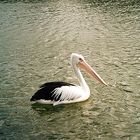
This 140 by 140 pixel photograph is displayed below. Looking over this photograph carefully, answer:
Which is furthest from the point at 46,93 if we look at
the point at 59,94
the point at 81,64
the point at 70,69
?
the point at 70,69

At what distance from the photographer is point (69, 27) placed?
16.6m

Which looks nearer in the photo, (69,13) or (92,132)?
(92,132)

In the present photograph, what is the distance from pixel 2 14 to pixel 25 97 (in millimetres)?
13631

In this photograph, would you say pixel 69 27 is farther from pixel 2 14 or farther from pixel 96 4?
pixel 96 4

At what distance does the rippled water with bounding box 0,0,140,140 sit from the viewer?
6934 millimetres

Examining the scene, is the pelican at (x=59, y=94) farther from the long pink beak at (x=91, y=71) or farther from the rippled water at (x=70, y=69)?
the long pink beak at (x=91, y=71)

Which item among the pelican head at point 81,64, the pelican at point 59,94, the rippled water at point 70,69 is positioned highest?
the pelican head at point 81,64

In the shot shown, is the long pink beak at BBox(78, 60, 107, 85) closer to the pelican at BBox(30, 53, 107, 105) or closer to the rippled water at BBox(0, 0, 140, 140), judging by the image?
the rippled water at BBox(0, 0, 140, 140)

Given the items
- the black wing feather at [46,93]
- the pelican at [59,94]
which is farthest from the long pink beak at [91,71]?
the black wing feather at [46,93]

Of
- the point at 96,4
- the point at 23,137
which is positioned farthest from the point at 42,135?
the point at 96,4

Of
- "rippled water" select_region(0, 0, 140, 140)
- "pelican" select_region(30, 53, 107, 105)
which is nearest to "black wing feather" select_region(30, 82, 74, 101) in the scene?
"pelican" select_region(30, 53, 107, 105)

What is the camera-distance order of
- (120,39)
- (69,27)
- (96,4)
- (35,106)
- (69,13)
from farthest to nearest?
1. (96,4)
2. (69,13)
3. (69,27)
4. (120,39)
5. (35,106)

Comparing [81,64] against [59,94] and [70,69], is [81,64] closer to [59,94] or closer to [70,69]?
[59,94]

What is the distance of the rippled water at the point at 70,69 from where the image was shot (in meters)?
6.93
